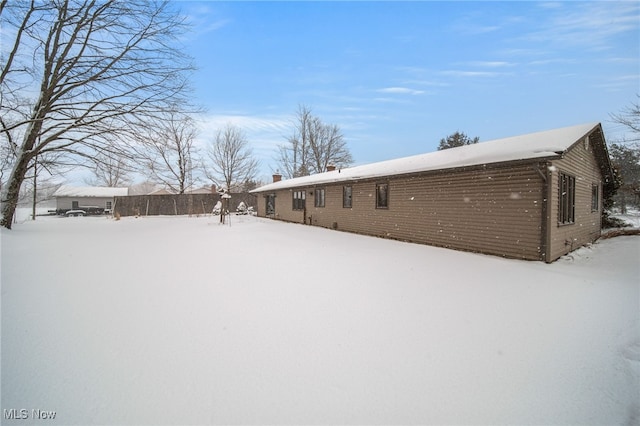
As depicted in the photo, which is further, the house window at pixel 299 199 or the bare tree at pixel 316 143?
the bare tree at pixel 316 143

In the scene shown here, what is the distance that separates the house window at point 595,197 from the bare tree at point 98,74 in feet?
53.4

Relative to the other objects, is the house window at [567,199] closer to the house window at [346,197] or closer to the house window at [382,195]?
the house window at [382,195]

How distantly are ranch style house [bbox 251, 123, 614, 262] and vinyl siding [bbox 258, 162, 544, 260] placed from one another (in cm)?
2

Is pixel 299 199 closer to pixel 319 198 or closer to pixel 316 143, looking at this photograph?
pixel 319 198

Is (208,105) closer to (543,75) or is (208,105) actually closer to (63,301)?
(63,301)

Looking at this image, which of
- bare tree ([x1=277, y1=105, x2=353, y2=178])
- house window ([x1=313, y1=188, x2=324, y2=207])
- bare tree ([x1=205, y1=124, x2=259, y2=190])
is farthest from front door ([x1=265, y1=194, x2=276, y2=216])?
bare tree ([x1=205, y1=124, x2=259, y2=190])

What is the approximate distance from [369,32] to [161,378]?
46.1 feet

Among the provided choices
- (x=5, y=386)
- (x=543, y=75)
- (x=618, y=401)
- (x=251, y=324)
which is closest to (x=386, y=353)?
(x=251, y=324)

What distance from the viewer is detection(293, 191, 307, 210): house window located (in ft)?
57.9

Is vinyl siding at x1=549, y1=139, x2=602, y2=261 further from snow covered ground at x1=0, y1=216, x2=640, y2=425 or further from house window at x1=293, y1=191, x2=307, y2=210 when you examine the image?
house window at x1=293, y1=191, x2=307, y2=210

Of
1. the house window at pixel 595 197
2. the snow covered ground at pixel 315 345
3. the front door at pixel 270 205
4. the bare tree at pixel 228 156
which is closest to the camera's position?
the snow covered ground at pixel 315 345

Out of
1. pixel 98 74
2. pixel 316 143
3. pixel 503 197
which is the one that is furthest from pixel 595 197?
pixel 316 143

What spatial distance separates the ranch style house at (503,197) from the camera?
6.99m

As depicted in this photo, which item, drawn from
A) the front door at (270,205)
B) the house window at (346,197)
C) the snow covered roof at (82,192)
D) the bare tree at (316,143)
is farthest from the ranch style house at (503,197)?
the snow covered roof at (82,192)
